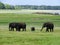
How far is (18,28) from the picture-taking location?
39.3m

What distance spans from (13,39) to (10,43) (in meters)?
1.36

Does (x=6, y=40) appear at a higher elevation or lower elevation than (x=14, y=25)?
higher

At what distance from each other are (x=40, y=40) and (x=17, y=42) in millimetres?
1833

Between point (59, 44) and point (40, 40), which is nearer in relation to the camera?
point (59, 44)

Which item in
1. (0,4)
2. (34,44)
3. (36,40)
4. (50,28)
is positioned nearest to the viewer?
(34,44)

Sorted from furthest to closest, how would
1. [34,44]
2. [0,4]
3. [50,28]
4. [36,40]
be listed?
[0,4] < [50,28] < [36,40] < [34,44]

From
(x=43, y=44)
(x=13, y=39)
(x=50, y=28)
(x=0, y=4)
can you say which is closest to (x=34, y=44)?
(x=43, y=44)

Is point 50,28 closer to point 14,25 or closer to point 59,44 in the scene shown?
point 14,25

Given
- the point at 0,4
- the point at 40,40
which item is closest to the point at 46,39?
the point at 40,40

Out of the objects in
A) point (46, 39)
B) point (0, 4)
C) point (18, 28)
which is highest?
point (46, 39)

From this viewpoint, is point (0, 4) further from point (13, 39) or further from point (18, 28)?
Answer: point (13, 39)

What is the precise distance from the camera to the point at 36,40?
21922mm

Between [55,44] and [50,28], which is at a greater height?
[55,44]

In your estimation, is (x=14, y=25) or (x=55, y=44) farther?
(x=14, y=25)
